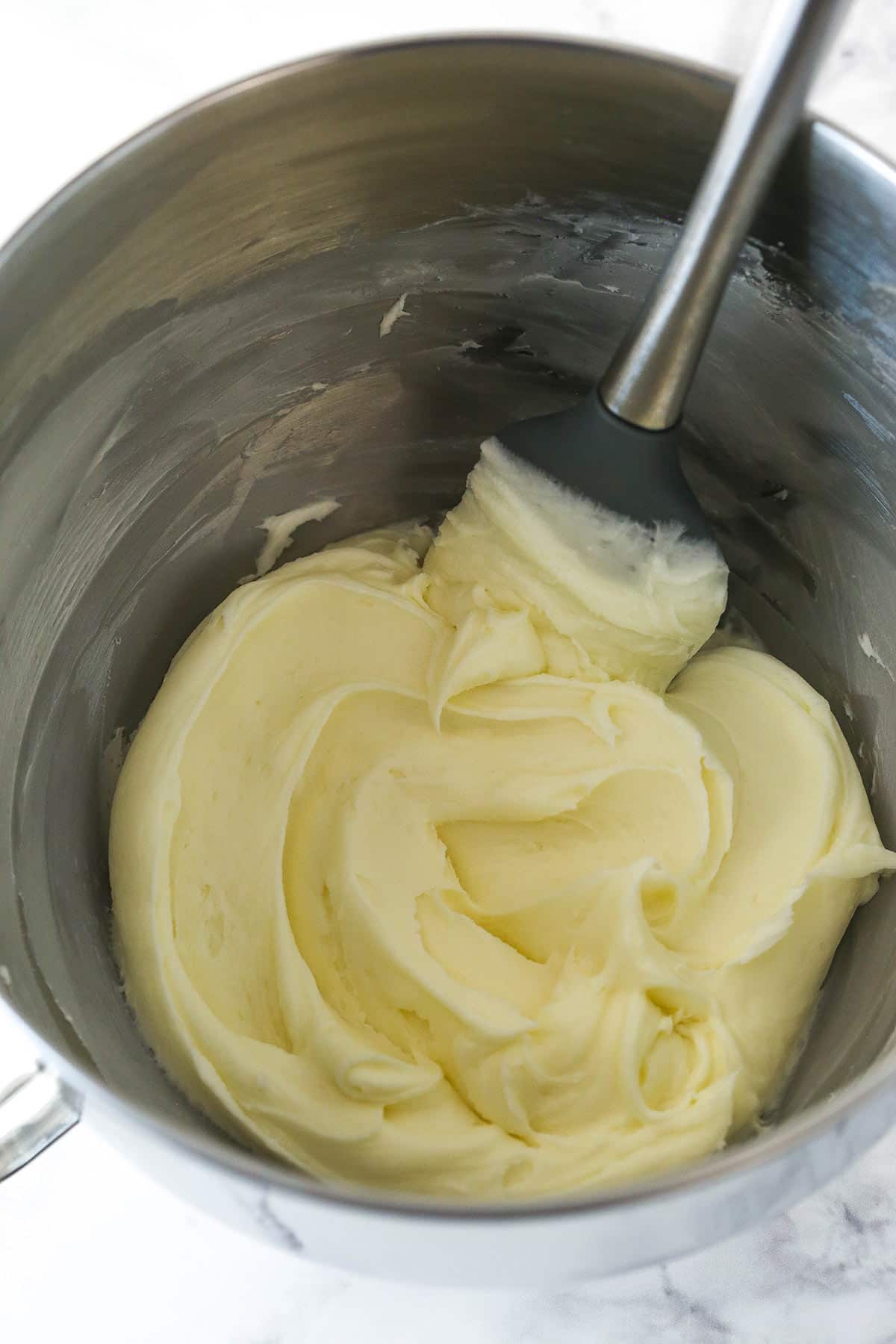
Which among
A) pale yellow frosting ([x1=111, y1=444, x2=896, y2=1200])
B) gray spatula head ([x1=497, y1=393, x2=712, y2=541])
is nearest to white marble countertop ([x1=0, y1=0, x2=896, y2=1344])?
pale yellow frosting ([x1=111, y1=444, x2=896, y2=1200])

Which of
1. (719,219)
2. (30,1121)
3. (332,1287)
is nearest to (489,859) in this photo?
(332,1287)

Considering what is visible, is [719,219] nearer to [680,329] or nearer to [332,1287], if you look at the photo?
[680,329]

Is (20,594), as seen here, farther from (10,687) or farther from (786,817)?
(786,817)

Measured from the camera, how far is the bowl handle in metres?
0.77

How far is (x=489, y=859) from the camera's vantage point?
1.14m

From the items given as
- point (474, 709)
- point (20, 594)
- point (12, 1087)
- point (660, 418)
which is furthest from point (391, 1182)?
point (660, 418)

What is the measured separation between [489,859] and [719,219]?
0.63m

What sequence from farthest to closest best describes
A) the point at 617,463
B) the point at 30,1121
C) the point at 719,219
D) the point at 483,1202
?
the point at 617,463
the point at 719,219
the point at 30,1121
the point at 483,1202

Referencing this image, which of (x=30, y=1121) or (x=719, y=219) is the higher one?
(x=719, y=219)

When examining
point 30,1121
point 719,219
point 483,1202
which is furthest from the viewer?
point 719,219

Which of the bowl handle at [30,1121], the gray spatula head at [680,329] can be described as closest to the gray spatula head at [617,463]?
the gray spatula head at [680,329]

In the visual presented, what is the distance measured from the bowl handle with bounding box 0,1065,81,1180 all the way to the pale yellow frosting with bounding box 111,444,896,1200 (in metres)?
0.18

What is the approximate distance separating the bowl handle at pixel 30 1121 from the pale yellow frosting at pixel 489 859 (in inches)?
7.2

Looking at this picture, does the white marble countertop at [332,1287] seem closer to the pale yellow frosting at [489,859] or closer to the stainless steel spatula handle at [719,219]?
the pale yellow frosting at [489,859]
